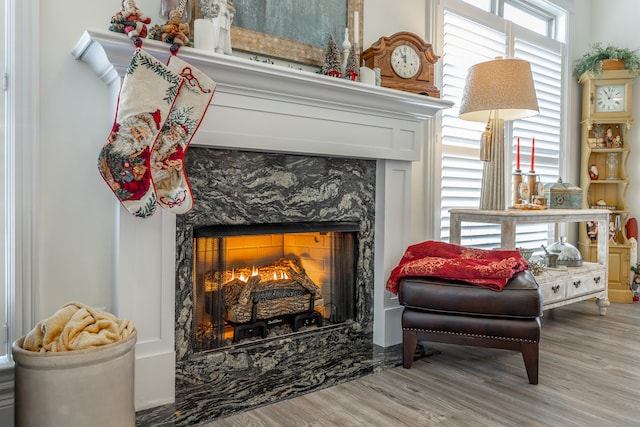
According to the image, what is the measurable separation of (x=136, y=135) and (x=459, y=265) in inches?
64.2

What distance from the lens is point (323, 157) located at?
2486mm

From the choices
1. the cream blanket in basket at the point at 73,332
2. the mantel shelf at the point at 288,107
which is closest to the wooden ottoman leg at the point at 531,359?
the mantel shelf at the point at 288,107

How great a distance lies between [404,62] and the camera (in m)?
2.69

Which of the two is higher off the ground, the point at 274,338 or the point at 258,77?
the point at 258,77

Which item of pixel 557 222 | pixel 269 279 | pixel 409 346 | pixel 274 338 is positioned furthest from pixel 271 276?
pixel 557 222

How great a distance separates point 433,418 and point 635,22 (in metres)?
4.30

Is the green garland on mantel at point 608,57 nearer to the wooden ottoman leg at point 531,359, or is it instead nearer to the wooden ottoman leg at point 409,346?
the wooden ottoman leg at point 531,359

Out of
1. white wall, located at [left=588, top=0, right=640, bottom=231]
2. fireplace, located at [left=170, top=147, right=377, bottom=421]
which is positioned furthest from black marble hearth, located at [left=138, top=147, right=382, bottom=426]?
white wall, located at [left=588, top=0, right=640, bottom=231]

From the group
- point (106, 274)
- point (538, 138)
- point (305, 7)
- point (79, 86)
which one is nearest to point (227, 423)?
point (106, 274)

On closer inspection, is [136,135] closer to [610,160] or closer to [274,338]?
[274,338]

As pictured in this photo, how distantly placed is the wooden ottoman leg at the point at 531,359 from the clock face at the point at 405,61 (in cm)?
160

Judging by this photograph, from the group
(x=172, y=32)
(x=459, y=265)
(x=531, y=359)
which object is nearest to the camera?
(x=172, y=32)

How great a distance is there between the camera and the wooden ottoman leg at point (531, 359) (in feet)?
7.11

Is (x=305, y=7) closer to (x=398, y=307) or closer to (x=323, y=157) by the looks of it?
(x=323, y=157)
